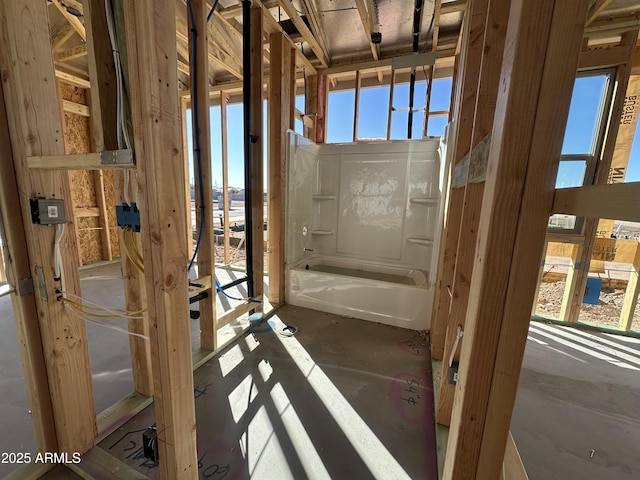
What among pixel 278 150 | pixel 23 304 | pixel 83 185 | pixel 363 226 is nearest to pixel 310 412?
pixel 23 304

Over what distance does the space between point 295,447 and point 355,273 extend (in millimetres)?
2184

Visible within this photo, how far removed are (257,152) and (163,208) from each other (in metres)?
1.77

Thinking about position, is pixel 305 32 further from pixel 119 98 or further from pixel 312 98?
pixel 119 98

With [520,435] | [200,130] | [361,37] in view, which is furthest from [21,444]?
[361,37]

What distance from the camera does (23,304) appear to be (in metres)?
1.07

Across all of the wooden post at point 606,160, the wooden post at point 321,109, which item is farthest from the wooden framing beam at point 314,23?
the wooden post at point 606,160

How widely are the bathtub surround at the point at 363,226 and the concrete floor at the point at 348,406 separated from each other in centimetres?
40

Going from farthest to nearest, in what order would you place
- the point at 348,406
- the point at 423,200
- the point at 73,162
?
the point at 423,200
the point at 348,406
the point at 73,162

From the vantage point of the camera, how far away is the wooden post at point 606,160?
2324mm

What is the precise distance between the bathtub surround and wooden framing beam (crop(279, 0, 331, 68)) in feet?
3.05

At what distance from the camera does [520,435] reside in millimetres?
1415

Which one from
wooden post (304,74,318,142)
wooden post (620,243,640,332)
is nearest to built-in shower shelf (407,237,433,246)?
wooden post (620,243,640,332)

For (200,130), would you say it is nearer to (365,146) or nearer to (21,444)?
(21,444)

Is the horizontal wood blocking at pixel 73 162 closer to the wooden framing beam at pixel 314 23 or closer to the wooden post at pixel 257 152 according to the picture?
the wooden post at pixel 257 152
